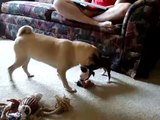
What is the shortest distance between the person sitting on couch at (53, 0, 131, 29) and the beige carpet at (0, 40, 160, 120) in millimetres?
449

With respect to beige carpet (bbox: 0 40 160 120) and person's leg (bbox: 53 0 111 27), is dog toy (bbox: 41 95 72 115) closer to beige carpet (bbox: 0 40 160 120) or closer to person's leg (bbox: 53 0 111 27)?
beige carpet (bbox: 0 40 160 120)

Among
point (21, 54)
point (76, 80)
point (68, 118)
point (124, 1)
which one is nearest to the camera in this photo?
point (68, 118)

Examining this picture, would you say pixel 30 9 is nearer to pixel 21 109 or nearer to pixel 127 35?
pixel 127 35

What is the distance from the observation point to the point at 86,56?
180cm

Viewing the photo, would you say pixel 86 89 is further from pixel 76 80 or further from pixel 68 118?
pixel 68 118

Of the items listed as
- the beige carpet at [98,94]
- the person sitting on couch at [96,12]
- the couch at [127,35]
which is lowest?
the beige carpet at [98,94]

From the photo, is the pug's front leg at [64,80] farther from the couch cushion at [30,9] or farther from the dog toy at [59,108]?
the couch cushion at [30,9]

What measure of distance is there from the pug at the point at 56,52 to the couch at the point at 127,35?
42 cm

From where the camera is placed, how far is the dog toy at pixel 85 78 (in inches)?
75.5

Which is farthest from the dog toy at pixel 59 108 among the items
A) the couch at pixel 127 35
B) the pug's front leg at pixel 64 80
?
the couch at pixel 127 35

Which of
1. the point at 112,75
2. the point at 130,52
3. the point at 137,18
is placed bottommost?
the point at 112,75

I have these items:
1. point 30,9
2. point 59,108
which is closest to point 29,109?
point 59,108

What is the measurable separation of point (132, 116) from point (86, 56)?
1.66 feet

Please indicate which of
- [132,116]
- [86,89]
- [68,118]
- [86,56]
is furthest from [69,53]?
[132,116]
